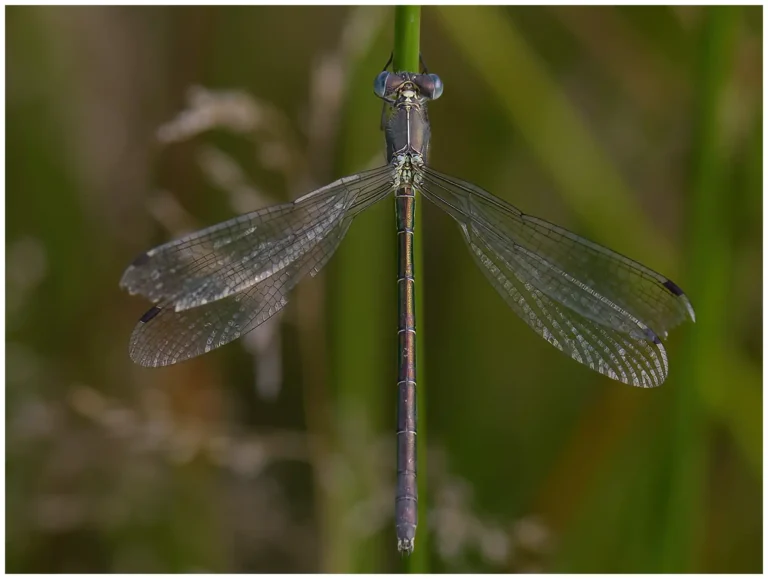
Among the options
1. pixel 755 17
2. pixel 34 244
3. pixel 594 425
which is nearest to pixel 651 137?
pixel 755 17

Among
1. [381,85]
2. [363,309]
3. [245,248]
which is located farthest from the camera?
[363,309]

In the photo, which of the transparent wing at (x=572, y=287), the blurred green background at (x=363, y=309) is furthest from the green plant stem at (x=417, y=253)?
the transparent wing at (x=572, y=287)

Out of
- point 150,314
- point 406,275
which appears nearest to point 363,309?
point 406,275

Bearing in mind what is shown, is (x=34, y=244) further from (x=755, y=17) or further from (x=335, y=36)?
(x=755, y=17)

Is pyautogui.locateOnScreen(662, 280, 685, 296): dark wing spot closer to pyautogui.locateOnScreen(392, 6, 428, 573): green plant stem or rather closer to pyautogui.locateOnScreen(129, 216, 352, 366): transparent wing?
pyautogui.locateOnScreen(392, 6, 428, 573): green plant stem

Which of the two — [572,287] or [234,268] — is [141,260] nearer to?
[234,268]

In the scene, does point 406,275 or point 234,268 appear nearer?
point 234,268

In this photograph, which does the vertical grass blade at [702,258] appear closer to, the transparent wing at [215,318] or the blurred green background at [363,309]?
the blurred green background at [363,309]
